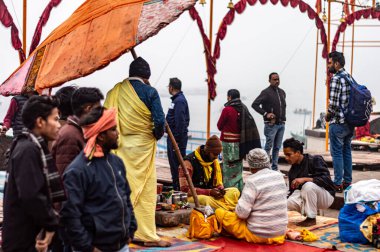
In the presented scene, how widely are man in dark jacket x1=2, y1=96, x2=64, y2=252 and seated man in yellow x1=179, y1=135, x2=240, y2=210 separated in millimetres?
3217

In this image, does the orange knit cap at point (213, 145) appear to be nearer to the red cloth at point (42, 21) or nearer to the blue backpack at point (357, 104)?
the blue backpack at point (357, 104)

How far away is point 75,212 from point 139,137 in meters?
2.21

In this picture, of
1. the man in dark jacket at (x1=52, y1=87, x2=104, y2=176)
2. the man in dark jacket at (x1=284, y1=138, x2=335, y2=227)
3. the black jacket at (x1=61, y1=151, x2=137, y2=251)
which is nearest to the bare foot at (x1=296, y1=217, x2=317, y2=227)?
the man in dark jacket at (x1=284, y1=138, x2=335, y2=227)

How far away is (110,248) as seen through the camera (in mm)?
3346

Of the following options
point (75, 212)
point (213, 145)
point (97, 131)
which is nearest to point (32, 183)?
point (75, 212)

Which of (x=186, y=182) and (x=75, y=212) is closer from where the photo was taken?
(x=75, y=212)

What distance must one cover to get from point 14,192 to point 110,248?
678 millimetres

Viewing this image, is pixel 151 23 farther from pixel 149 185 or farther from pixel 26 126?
pixel 26 126

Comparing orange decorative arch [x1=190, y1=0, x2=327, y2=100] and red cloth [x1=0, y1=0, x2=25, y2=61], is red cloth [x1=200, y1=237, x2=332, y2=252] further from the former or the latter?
orange decorative arch [x1=190, y1=0, x2=327, y2=100]

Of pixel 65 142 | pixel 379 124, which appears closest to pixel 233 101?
pixel 65 142

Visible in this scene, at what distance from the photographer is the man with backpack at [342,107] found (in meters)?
7.28

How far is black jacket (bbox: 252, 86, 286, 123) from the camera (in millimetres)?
9062

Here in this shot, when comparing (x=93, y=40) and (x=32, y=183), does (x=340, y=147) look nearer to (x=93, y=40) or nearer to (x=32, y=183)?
(x=93, y=40)

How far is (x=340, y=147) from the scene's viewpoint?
7.47 metres
